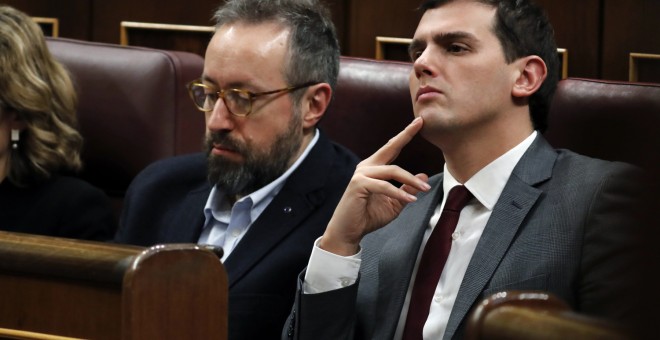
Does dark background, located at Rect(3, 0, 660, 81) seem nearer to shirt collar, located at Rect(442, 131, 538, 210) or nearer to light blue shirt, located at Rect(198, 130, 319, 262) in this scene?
shirt collar, located at Rect(442, 131, 538, 210)

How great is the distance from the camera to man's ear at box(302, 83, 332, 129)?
1386 millimetres

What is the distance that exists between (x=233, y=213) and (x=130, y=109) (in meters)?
0.36

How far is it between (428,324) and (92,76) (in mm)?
854

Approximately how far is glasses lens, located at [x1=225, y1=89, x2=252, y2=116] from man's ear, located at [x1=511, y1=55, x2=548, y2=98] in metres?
0.40

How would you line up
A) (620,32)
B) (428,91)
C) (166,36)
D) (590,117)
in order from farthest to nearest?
(166,36) < (620,32) < (590,117) < (428,91)

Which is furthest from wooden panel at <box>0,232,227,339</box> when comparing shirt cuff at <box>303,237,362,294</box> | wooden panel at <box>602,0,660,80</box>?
wooden panel at <box>602,0,660,80</box>

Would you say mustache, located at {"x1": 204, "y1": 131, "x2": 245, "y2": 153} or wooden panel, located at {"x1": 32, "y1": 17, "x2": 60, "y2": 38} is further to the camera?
wooden panel, located at {"x1": 32, "y1": 17, "x2": 60, "y2": 38}

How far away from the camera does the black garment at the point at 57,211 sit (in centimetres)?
157


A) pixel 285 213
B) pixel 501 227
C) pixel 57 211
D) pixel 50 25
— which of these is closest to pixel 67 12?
pixel 50 25

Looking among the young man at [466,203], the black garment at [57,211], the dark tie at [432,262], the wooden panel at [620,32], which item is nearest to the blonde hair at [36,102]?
the black garment at [57,211]

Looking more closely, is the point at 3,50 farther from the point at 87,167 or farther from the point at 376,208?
the point at 376,208

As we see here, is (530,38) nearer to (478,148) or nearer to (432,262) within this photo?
(478,148)

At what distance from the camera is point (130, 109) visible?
159 cm

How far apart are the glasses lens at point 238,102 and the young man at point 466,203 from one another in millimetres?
291
